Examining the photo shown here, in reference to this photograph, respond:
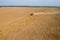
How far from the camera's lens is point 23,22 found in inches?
20.4

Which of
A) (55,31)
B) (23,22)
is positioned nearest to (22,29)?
(23,22)

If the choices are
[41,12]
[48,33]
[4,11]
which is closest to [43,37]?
[48,33]

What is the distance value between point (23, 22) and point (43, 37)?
0.41 feet

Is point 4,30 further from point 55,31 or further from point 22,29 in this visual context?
point 55,31

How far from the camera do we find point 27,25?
20.2 inches

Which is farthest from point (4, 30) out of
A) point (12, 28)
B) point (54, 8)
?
point (54, 8)

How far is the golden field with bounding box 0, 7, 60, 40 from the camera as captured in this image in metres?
0.49

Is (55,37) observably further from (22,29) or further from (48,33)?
(22,29)

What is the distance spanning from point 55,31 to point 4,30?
0.83 feet

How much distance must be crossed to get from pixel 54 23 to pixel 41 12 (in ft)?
0.29

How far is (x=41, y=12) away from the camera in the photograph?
0.54 meters

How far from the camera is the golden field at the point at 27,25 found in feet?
1.62

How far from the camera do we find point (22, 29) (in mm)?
505

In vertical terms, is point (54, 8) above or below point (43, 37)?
above
